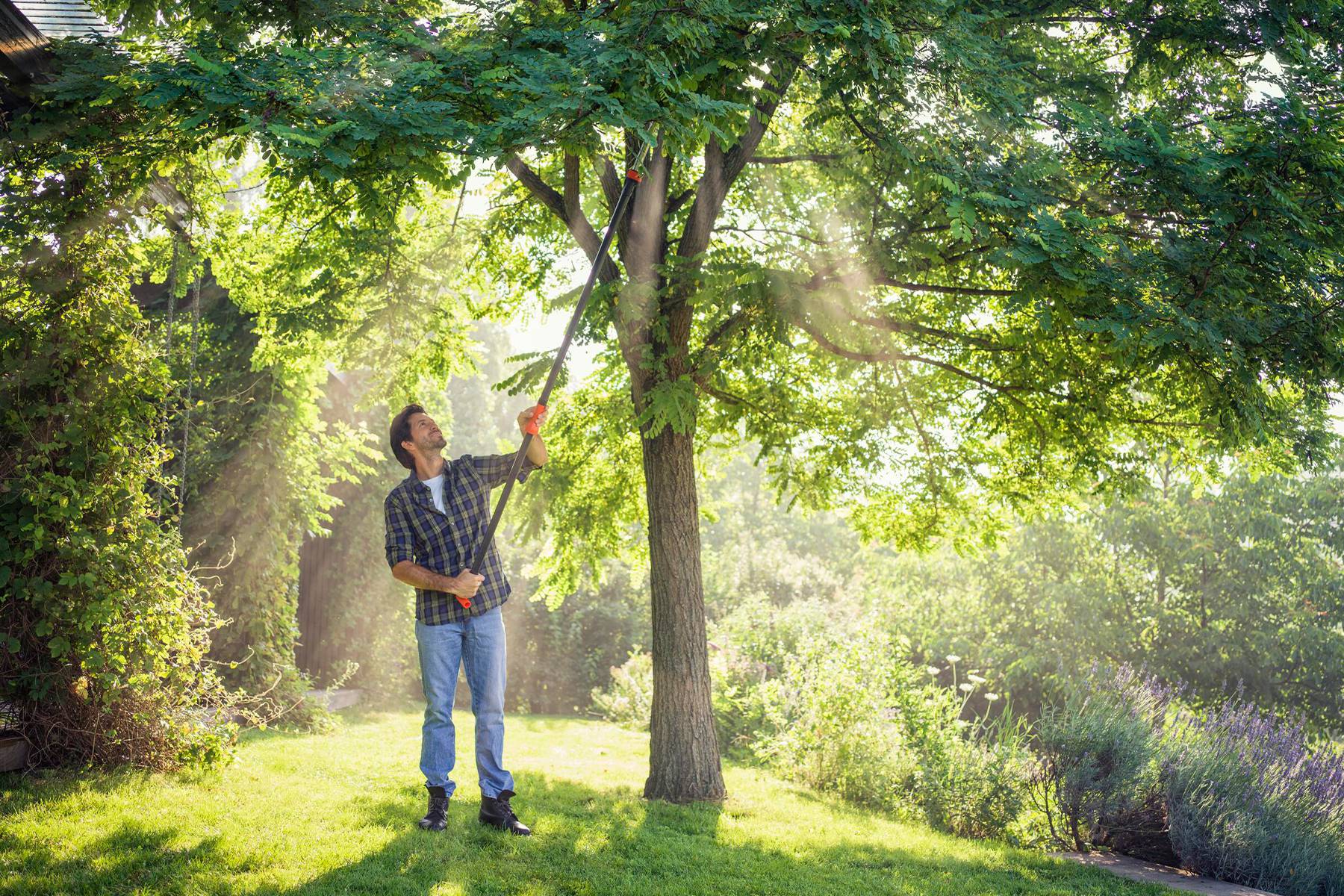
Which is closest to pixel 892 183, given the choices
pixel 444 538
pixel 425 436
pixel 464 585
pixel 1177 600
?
pixel 425 436

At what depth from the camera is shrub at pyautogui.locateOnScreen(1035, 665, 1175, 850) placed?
Result: 7020mm

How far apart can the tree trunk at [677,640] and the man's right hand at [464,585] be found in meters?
2.44

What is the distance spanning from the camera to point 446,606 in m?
4.87

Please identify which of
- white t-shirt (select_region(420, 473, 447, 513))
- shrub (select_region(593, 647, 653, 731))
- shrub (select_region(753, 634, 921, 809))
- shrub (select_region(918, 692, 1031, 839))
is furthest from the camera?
shrub (select_region(593, 647, 653, 731))

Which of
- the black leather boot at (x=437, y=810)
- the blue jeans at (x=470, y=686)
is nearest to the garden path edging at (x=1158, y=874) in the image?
the blue jeans at (x=470, y=686)

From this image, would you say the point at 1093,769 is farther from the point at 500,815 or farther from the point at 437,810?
the point at 437,810

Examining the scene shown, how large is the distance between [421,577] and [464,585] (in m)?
0.24

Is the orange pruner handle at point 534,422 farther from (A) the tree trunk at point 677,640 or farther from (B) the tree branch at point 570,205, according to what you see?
(A) the tree trunk at point 677,640

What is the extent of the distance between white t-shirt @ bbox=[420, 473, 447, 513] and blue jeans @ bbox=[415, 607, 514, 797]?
60 centimetres

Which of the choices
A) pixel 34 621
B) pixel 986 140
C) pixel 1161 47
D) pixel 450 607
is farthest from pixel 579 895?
pixel 1161 47

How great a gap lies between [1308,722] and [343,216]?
1668cm

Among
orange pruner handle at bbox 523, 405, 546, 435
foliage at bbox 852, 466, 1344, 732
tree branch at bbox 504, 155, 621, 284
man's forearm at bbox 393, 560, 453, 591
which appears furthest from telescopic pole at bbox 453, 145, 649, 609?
foliage at bbox 852, 466, 1344, 732

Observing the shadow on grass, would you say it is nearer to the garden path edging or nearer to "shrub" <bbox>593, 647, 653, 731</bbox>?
the garden path edging

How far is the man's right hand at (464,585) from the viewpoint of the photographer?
4.64 m
